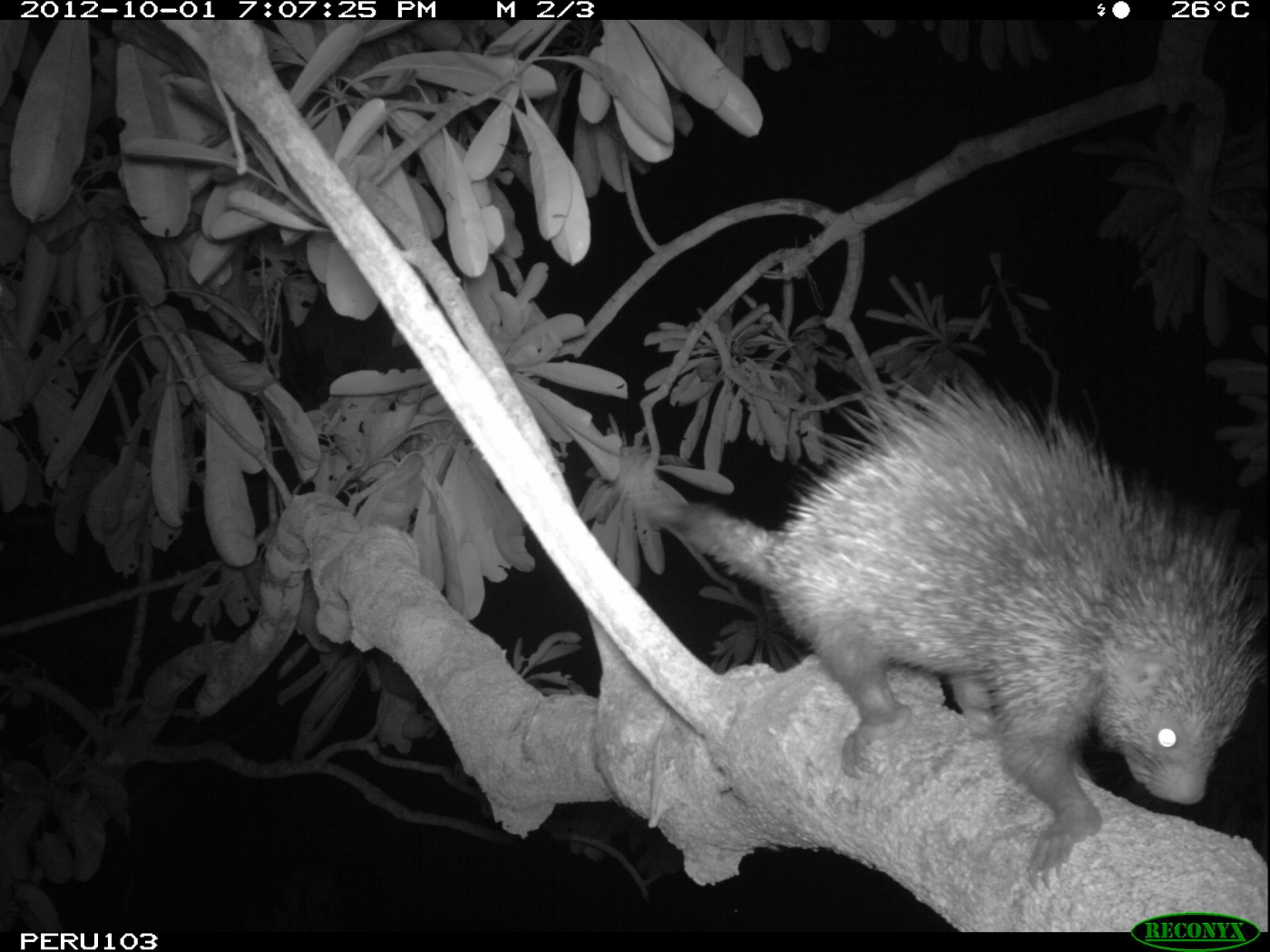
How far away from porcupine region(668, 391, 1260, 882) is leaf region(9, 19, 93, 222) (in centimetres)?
114

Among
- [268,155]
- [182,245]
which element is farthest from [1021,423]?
[182,245]

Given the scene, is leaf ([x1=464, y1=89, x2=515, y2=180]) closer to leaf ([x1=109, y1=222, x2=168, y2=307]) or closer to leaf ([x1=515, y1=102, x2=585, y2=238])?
leaf ([x1=515, y1=102, x2=585, y2=238])

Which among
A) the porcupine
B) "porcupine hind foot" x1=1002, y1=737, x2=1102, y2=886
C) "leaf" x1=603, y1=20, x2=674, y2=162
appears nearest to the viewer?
"porcupine hind foot" x1=1002, y1=737, x2=1102, y2=886

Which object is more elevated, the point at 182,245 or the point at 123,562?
the point at 182,245

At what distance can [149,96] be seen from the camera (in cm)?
135

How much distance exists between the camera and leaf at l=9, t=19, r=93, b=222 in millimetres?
1303

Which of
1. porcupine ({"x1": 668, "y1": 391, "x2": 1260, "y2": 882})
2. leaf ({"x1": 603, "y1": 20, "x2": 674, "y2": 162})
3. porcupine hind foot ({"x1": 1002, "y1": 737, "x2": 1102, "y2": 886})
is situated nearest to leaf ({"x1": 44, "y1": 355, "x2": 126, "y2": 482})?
leaf ({"x1": 603, "y1": 20, "x2": 674, "y2": 162})

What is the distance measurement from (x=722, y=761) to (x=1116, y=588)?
465 mm

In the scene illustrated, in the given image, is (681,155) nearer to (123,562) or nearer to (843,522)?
(123,562)

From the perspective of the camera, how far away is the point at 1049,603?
3.39ft

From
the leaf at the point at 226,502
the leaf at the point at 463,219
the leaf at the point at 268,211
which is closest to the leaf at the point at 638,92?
the leaf at the point at 463,219

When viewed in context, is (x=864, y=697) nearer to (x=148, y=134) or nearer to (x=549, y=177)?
(x=549, y=177)

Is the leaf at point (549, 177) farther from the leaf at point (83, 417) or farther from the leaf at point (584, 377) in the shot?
the leaf at point (83, 417)

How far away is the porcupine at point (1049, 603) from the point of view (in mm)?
1033
